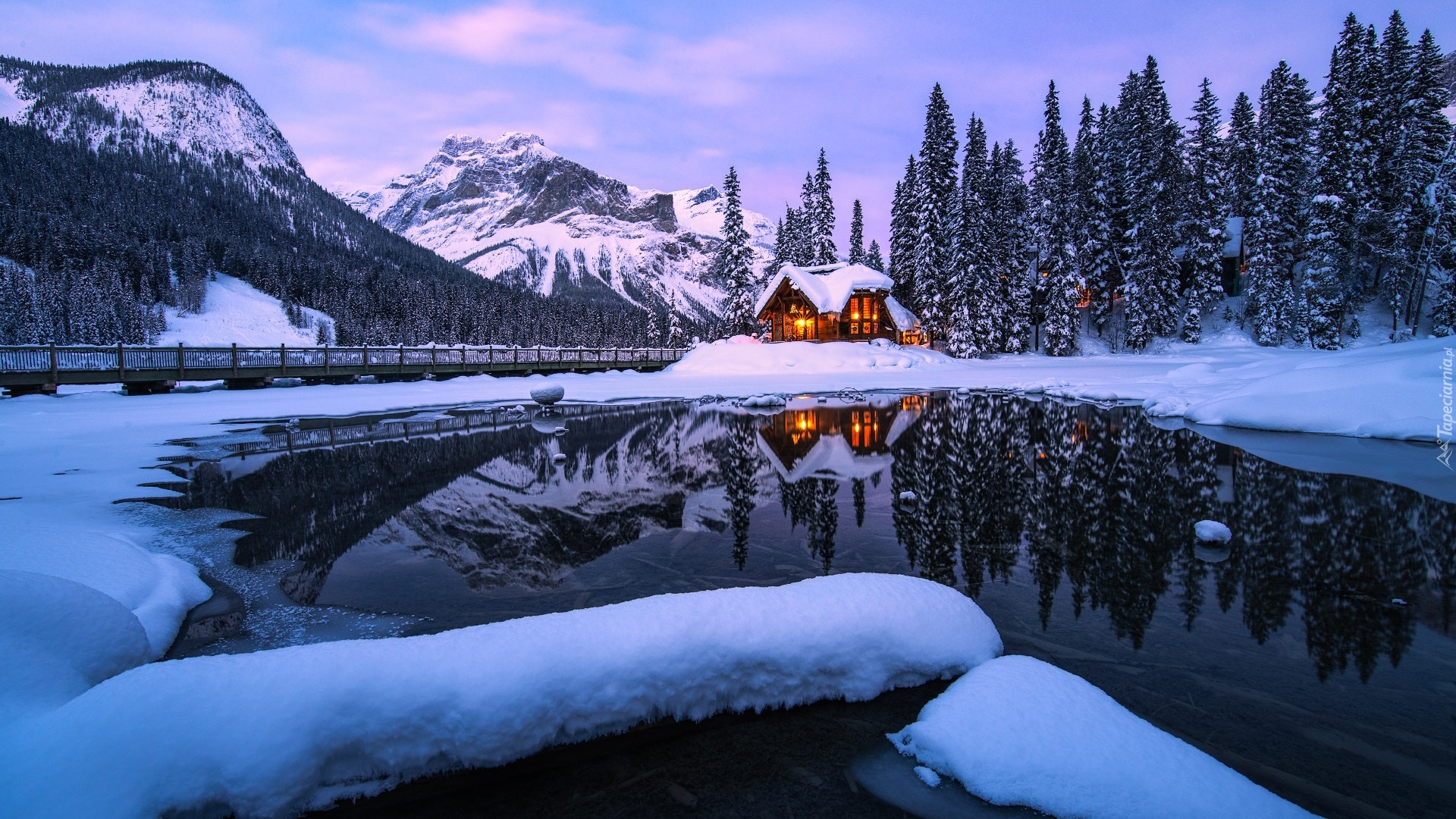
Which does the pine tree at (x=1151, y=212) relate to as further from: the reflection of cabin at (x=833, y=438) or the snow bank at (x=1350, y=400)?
the reflection of cabin at (x=833, y=438)

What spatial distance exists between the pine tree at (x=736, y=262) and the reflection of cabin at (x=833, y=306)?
280 cm

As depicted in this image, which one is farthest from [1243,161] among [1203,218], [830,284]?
[830,284]

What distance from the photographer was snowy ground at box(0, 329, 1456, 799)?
141 inches

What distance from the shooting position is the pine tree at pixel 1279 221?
1480 inches

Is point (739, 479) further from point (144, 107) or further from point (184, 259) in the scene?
point (144, 107)

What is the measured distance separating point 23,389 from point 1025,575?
32.8 meters

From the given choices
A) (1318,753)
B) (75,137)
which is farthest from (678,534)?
(75,137)

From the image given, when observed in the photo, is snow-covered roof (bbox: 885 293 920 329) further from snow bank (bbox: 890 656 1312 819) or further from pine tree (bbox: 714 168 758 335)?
snow bank (bbox: 890 656 1312 819)

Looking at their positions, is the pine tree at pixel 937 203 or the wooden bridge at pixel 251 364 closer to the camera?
the wooden bridge at pixel 251 364

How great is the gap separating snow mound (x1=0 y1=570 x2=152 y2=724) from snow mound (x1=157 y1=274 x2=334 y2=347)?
286 feet

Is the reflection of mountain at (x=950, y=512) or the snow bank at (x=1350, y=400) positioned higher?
the snow bank at (x=1350, y=400)

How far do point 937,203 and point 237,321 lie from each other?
96593mm

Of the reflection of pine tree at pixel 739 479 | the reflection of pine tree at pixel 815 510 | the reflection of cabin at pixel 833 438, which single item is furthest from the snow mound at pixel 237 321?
the reflection of pine tree at pixel 815 510

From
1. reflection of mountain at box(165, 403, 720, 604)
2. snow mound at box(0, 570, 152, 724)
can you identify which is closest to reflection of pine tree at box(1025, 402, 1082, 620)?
reflection of mountain at box(165, 403, 720, 604)
